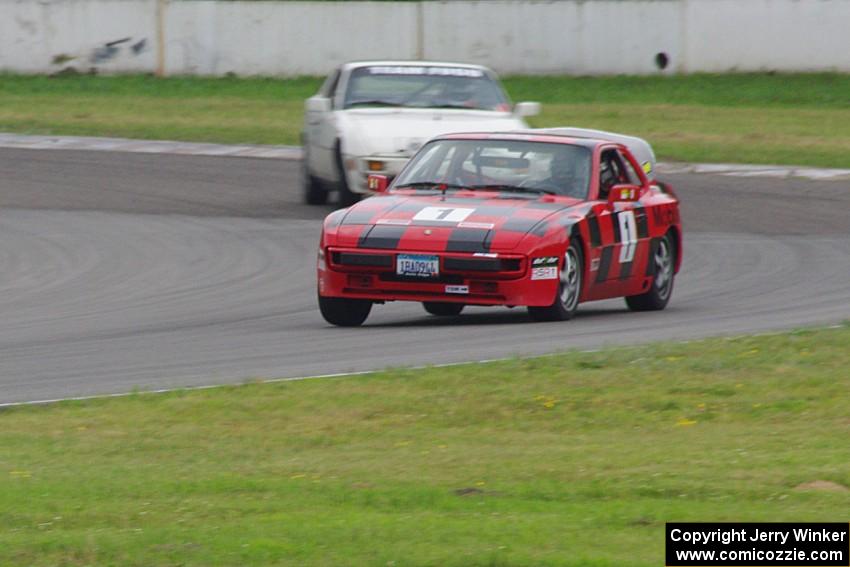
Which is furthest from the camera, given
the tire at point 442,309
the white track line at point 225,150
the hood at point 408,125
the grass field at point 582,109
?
the grass field at point 582,109

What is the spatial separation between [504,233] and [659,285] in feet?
7.29

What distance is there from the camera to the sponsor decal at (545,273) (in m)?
11.6

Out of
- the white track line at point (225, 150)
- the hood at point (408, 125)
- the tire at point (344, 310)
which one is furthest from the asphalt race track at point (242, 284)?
the hood at point (408, 125)

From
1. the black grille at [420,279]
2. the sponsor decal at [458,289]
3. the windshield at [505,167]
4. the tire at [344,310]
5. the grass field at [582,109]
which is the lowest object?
the grass field at [582,109]

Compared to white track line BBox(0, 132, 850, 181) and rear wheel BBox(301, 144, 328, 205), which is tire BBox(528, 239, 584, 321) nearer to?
rear wheel BBox(301, 144, 328, 205)

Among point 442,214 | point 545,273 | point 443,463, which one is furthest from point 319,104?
point 443,463

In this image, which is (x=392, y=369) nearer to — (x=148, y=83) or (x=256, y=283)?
(x=256, y=283)

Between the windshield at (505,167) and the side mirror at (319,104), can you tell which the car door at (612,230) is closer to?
the windshield at (505,167)

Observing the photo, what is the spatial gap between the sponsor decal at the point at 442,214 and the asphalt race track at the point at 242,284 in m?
0.72

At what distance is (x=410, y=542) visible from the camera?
5953 mm

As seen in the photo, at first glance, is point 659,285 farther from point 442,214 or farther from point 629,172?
point 442,214

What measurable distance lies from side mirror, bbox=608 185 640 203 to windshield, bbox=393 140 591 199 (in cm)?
18

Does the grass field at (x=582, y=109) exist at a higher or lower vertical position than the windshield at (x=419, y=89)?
lower

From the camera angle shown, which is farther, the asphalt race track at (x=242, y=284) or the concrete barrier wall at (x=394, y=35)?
the concrete barrier wall at (x=394, y=35)
